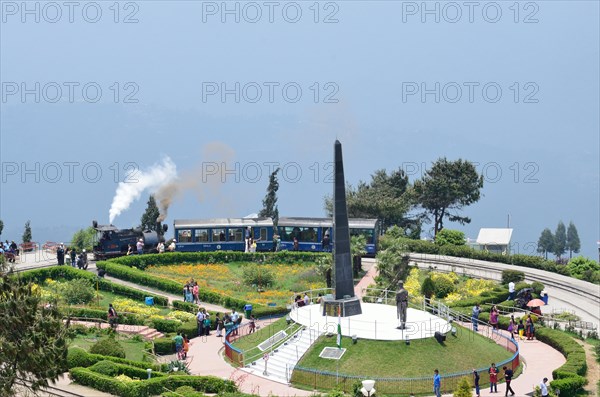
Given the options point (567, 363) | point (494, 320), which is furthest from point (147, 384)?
point (494, 320)

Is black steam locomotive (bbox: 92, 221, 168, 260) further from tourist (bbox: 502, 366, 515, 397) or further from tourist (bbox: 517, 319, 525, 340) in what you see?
tourist (bbox: 502, 366, 515, 397)

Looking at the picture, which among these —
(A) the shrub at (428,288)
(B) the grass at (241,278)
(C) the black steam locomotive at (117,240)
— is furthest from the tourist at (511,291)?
(C) the black steam locomotive at (117,240)

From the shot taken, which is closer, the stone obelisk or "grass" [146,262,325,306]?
the stone obelisk

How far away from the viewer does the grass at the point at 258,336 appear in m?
40.5

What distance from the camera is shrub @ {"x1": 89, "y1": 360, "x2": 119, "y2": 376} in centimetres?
3453

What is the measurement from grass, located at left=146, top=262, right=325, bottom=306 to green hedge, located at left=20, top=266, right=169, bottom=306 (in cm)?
332

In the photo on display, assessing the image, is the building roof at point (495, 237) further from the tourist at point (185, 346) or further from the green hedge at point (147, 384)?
the green hedge at point (147, 384)

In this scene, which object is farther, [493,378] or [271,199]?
[271,199]

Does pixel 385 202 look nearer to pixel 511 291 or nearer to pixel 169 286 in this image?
pixel 511 291

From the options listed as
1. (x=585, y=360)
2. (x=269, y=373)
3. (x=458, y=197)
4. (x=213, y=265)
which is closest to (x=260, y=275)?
(x=213, y=265)

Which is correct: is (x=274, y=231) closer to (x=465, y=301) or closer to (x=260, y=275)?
(x=260, y=275)

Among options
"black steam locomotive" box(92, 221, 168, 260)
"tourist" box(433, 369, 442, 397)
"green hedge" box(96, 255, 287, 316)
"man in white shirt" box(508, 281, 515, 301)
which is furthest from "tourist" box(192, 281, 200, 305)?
"tourist" box(433, 369, 442, 397)

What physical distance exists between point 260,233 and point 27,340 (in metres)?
41.2

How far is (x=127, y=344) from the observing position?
42094 millimetres
